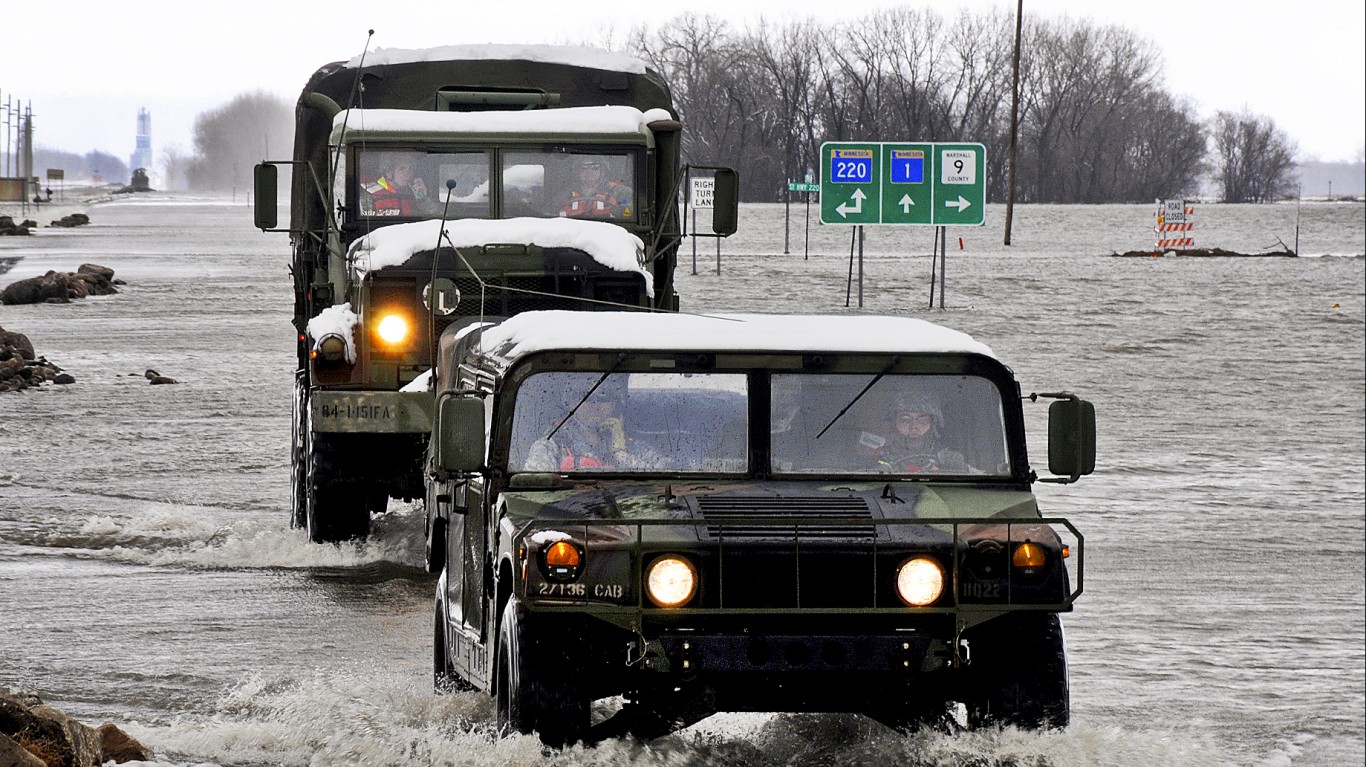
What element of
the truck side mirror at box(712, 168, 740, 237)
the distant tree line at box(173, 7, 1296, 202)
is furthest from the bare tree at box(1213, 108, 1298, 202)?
the truck side mirror at box(712, 168, 740, 237)

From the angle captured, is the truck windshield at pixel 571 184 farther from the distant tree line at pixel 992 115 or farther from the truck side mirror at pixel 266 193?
the distant tree line at pixel 992 115

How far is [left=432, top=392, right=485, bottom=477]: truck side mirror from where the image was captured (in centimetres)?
686

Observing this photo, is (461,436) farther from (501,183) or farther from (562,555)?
(501,183)

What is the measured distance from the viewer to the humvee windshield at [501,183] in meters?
13.5

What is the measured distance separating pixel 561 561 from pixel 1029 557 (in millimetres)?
1431

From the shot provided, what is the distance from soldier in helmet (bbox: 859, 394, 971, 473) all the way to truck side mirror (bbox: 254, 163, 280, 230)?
24.1 ft

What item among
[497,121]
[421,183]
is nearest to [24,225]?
[497,121]

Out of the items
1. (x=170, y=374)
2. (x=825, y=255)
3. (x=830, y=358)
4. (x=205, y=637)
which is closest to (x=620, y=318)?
(x=830, y=358)

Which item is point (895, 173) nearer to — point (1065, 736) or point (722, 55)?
point (1065, 736)

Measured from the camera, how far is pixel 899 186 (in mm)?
31047

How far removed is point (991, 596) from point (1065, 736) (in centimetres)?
52

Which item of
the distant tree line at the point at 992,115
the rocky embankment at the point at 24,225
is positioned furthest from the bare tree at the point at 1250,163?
the rocky embankment at the point at 24,225

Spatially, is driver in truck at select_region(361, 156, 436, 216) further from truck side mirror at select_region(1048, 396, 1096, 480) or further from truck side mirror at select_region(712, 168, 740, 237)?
truck side mirror at select_region(1048, 396, 1096, 480)

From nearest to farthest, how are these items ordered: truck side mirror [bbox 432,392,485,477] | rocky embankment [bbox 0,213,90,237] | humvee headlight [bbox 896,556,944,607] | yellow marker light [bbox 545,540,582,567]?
yellow marker light [bbox 545,540,582,567] → humvee headlight [bbox 896,556,944,607] → truck side mirror [bbox 432,392,485,477] → rocky embankment [bbox 0,213,90,237]
